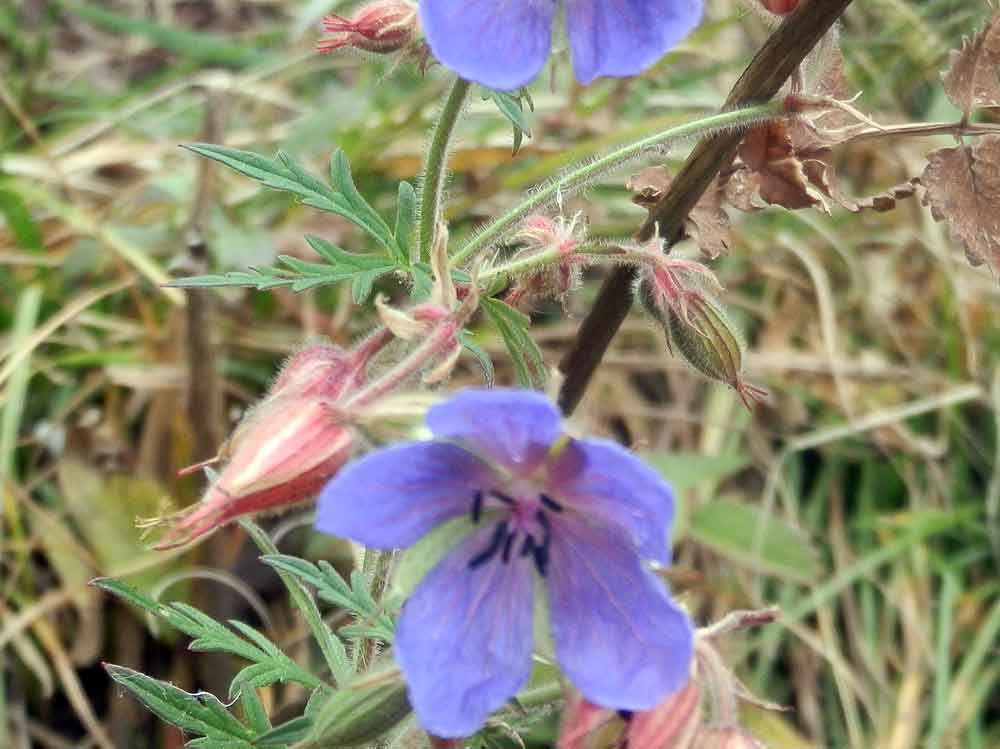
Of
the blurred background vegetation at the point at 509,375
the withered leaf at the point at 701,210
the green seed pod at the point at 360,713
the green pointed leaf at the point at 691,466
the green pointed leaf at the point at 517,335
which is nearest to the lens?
the green seed pod at the point at 360,713

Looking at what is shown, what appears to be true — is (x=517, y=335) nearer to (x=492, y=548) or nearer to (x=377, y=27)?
(x=492, y=548)

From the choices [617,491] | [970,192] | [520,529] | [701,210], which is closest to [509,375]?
[701,210]

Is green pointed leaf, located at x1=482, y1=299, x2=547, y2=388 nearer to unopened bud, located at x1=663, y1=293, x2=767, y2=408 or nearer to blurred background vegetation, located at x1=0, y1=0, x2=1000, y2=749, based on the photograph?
unopened bud, located at x1=663, y1=293, x2=767, y2=408

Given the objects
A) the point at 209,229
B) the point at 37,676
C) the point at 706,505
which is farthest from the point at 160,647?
the point at 706,505

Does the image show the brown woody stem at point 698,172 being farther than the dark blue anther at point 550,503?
Yes

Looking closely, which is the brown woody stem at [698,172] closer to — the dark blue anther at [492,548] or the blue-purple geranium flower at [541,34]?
the blue-purple geranium flower at [541,34]

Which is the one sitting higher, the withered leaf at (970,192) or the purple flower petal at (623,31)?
the purple flower petal at (623,31)

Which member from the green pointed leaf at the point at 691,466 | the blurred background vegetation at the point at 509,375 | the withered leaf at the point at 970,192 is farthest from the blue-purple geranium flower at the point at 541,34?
the green pointed leaf at the point at 691,466

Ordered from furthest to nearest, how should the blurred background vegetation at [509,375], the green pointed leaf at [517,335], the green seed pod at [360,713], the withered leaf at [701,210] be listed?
the blurred background vegetation at [509,375] < the withered leaf at [701,210] < the green pointed leaf at [517,335] < the green seed pod at [360,713]
